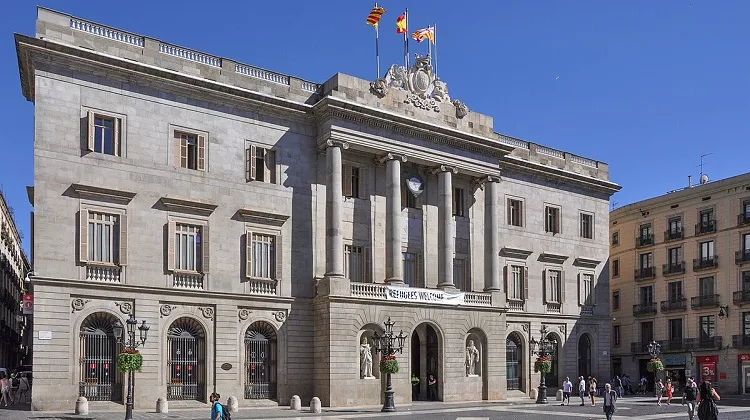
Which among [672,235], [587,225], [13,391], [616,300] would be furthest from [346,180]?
[616,300]

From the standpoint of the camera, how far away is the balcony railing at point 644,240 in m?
66.2

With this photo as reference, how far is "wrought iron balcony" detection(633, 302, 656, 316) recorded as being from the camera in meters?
64.8

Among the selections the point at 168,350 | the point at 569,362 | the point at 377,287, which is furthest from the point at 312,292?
the point at 569,362

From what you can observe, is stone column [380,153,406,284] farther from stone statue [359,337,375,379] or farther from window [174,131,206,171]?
window [174,131,206,171]

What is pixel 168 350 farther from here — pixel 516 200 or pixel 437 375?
pixel 516 200

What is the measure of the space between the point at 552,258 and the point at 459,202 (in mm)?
9359

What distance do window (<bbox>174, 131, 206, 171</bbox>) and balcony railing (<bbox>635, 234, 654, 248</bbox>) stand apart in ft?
138

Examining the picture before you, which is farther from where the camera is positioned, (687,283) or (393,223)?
(687,283)

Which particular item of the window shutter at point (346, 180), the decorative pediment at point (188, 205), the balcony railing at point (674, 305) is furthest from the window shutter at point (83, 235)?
the balcony railing at point (674, 305)

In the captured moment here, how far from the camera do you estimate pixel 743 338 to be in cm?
5738

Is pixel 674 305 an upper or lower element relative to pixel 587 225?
lower

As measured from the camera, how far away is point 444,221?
147 feet

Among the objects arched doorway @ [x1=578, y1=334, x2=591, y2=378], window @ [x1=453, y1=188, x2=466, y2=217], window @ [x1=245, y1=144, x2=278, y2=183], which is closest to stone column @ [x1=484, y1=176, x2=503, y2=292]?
window @ [x1=453, y1=188, x2=466, y2=217]

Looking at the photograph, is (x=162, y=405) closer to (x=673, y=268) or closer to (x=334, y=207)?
(x=334, y=207)
